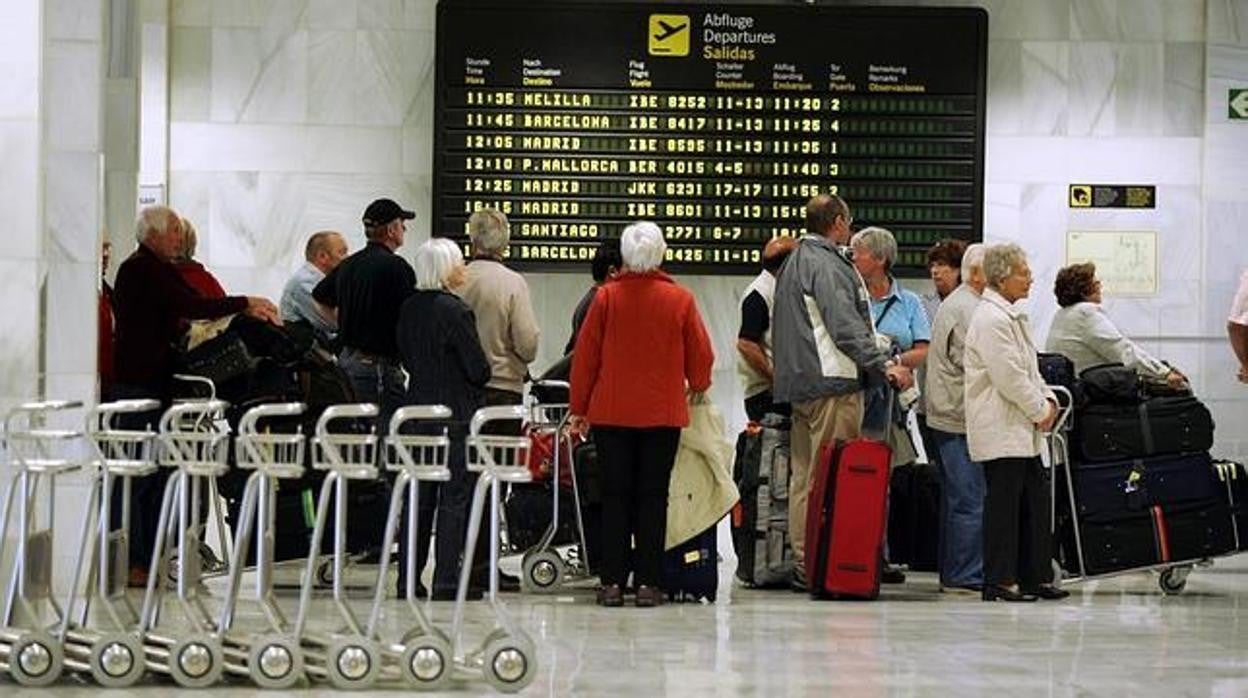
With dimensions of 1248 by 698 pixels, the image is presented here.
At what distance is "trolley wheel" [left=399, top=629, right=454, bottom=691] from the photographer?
748 cm

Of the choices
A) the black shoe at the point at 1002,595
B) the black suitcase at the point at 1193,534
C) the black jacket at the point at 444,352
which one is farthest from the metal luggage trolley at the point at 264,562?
the black suitcase at the point at 1193,534

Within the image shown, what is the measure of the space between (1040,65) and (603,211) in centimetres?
298

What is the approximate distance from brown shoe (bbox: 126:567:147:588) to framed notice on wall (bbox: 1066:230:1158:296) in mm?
6834

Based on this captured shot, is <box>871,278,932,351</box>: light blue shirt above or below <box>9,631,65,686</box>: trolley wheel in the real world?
above

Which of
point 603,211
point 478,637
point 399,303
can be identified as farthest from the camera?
point 603,211

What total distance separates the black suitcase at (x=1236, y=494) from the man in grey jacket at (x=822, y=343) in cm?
168

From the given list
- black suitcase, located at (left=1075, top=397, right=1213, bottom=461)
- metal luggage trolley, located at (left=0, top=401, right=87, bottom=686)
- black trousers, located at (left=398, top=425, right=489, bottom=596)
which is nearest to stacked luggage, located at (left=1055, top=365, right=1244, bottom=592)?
black suitcase, located at (left=1075, top=397, right=1213, bottom=461)

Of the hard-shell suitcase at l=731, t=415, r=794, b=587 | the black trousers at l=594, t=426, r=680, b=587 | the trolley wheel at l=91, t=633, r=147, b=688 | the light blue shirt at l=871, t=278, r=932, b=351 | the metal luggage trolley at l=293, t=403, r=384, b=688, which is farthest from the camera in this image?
the light blue shirt at l=871, t=278, r=932, b=351

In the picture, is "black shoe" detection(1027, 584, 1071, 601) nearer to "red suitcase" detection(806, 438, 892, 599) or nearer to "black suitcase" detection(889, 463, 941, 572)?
"red suitcase" detection(806, 438, 892, 599)

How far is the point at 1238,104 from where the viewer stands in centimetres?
1530

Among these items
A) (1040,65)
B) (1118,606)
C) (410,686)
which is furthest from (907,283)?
(410,686)

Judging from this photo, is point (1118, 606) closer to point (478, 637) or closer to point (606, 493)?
point (606, 493)

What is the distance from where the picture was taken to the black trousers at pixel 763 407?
448 inches

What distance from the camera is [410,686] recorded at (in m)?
7.54
